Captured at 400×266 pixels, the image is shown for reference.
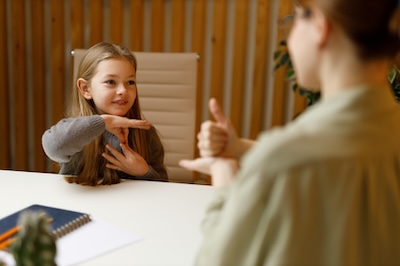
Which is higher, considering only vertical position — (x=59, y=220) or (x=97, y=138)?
(x=97, y=138)

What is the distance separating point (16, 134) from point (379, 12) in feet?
10.00

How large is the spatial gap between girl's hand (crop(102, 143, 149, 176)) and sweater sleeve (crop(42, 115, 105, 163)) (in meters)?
0.11

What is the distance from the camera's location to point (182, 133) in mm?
2279

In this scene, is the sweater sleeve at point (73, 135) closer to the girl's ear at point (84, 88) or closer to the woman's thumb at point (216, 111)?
the girl's ear at point (84, 88)

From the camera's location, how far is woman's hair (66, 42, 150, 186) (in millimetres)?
1595

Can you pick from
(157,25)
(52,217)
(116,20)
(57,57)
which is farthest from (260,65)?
(52,217)

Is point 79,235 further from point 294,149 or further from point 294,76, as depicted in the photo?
point 294,76

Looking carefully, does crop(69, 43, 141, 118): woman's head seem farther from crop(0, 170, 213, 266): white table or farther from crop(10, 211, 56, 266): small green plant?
crop(10, 211, 56, 266): small green plant

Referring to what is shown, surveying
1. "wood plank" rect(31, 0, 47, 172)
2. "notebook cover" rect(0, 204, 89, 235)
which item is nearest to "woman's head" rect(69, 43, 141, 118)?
"notebook cover" rect(0, 204, 89, 235)

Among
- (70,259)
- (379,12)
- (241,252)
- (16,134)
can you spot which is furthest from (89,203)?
(16,134)

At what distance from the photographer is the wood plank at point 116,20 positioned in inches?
121

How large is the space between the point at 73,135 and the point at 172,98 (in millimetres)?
838

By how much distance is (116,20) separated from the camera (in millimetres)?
3086

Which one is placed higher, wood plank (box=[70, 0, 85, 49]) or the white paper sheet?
wood plank (box=[70, 0, 85, 49])
